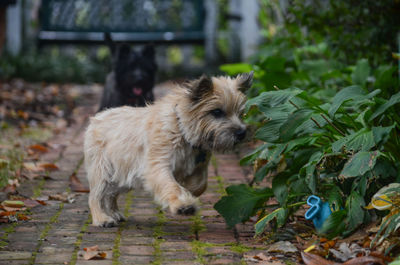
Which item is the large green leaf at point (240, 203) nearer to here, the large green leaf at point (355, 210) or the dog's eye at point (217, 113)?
the dog's eye at point (217, 113)

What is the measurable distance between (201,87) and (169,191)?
2.40ft

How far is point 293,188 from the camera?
4453 mm

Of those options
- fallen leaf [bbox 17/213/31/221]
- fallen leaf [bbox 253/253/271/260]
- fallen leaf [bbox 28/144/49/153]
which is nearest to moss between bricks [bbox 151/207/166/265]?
fallen leaf [bbox 253/253/271/260]

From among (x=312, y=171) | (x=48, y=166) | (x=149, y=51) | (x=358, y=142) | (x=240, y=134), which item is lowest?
(x=48, y=166)

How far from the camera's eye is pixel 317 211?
4.20 meters

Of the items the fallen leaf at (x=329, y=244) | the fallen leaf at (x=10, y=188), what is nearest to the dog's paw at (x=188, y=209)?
the fallen leaf at (x=329, y=244)

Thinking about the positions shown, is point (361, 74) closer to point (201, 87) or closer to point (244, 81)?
point (244, 81)

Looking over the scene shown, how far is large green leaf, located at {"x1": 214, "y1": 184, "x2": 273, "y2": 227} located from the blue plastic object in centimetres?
42

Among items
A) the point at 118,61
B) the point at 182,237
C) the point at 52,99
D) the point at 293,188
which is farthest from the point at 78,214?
the point at 52,99

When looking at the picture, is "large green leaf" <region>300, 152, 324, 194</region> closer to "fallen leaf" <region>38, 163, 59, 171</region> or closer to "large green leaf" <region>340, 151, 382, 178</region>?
"large green leaf" <region>340, 151, 382, 178</region>

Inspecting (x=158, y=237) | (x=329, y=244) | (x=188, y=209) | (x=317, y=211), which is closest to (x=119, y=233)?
(x=158, y=237)

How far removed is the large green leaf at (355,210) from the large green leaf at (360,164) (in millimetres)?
180

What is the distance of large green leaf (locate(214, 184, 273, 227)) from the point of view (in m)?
4.46

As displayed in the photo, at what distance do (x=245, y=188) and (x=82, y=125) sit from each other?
5.41 metres
